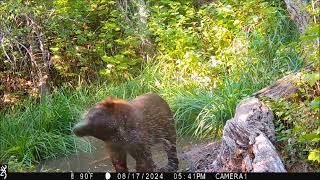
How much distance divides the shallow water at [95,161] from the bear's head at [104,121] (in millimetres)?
1121

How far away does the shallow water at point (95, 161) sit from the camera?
7223mm

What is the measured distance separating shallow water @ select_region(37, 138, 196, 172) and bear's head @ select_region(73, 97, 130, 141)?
112 cm

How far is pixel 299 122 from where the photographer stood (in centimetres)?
586

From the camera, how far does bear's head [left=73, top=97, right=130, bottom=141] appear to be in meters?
5.82

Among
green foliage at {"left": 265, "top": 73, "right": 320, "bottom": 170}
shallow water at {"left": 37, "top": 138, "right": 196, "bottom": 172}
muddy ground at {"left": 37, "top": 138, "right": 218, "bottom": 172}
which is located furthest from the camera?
shallow water at {"left": 37, "top": 138, "right": 196, "bottom": 172}

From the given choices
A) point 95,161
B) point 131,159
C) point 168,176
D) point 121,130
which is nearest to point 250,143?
point 168,176

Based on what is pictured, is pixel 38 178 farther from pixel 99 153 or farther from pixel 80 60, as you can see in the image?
pixel 80 60

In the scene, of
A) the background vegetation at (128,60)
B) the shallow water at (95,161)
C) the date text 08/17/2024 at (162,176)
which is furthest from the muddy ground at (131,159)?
the date text 08/17/2024 at (162,176)

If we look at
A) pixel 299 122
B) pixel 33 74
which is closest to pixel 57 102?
pixel 33 74

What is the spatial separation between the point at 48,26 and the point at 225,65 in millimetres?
3641

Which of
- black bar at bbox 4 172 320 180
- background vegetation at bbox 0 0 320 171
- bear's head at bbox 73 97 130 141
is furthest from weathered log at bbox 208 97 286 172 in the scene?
bear's head at bbox 73 97 130 141

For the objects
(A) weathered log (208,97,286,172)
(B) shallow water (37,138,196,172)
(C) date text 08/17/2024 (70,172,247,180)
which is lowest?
(B) shallow water (37,138,196,172)

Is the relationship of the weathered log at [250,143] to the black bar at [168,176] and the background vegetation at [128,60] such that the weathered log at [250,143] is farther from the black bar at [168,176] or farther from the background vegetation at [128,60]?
the background vegetation at [128,60]

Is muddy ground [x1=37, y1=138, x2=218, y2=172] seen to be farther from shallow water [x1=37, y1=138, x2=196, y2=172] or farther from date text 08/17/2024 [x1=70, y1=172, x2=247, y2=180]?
date text 08/17/2024 [x1=70, y1=172, x2=247, y2=180]
